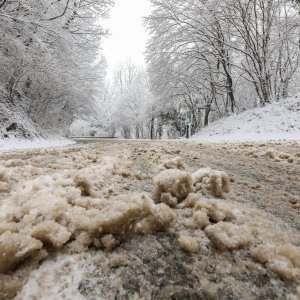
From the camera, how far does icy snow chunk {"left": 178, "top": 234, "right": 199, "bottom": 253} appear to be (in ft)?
3.63

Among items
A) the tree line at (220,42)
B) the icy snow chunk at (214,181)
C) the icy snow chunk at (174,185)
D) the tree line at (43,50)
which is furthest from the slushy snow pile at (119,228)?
the tree line at (220,42)

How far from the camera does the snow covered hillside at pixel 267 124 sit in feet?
33.4

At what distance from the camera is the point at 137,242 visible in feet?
3.83

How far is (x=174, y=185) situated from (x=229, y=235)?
519 mm

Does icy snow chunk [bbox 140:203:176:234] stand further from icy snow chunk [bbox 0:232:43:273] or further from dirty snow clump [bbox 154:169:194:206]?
icy snow chunk [bbox 0:232:43:273]

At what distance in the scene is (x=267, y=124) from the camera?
37.2ft

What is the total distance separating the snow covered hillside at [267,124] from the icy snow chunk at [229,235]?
8697 mm

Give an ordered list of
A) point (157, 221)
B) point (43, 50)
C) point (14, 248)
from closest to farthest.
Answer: point (14, 248), point (157, 221), point (43, 50)

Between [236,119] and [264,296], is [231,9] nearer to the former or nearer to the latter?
[236,119]

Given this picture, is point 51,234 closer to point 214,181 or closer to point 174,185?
point 174,185

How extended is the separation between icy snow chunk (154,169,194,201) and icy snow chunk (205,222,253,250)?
0.42 metres

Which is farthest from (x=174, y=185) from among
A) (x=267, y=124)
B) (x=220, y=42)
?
(x=220, y=42)

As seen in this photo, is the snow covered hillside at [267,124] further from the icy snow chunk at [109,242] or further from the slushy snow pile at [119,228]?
the icy snow chunk at [109,242]

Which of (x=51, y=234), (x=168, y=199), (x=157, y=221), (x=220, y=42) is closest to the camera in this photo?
(x=51, y=234)
